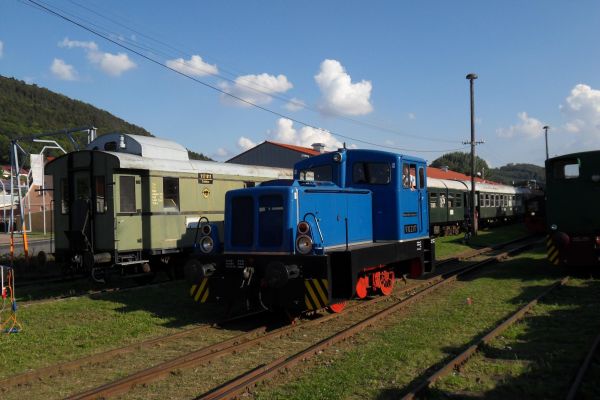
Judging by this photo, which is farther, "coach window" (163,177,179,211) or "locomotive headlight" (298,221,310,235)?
"coach window" (163,177,179,211)

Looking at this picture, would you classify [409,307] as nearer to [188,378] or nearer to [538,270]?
[188,378]

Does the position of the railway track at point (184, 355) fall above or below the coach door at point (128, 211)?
below

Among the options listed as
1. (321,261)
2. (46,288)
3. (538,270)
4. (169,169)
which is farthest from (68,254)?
(538,270)

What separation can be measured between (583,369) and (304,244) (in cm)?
395

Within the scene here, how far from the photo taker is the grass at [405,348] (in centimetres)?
527

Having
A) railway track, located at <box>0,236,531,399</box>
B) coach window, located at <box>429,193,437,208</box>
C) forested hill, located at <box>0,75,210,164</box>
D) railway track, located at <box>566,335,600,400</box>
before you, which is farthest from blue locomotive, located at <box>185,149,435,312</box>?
forested hill, located at <box>0,75,210,164</box>

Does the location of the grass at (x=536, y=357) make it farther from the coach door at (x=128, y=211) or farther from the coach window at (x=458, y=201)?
the coach window at (x=458, y=201)

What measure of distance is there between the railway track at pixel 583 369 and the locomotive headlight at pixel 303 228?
13.0ft

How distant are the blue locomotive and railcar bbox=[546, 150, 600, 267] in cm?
490

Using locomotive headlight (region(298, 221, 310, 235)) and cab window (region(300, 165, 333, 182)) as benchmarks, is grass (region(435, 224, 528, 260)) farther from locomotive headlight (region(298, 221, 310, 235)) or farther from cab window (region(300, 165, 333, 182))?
locomotive headlight (region(298, 221, 310, 235))

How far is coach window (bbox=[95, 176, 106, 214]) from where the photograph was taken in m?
11.7

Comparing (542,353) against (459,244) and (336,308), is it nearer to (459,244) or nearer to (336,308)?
(336,308)

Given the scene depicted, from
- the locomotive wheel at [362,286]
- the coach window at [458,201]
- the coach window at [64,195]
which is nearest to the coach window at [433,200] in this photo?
the coach window at [458,201]

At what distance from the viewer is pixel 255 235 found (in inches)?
326
